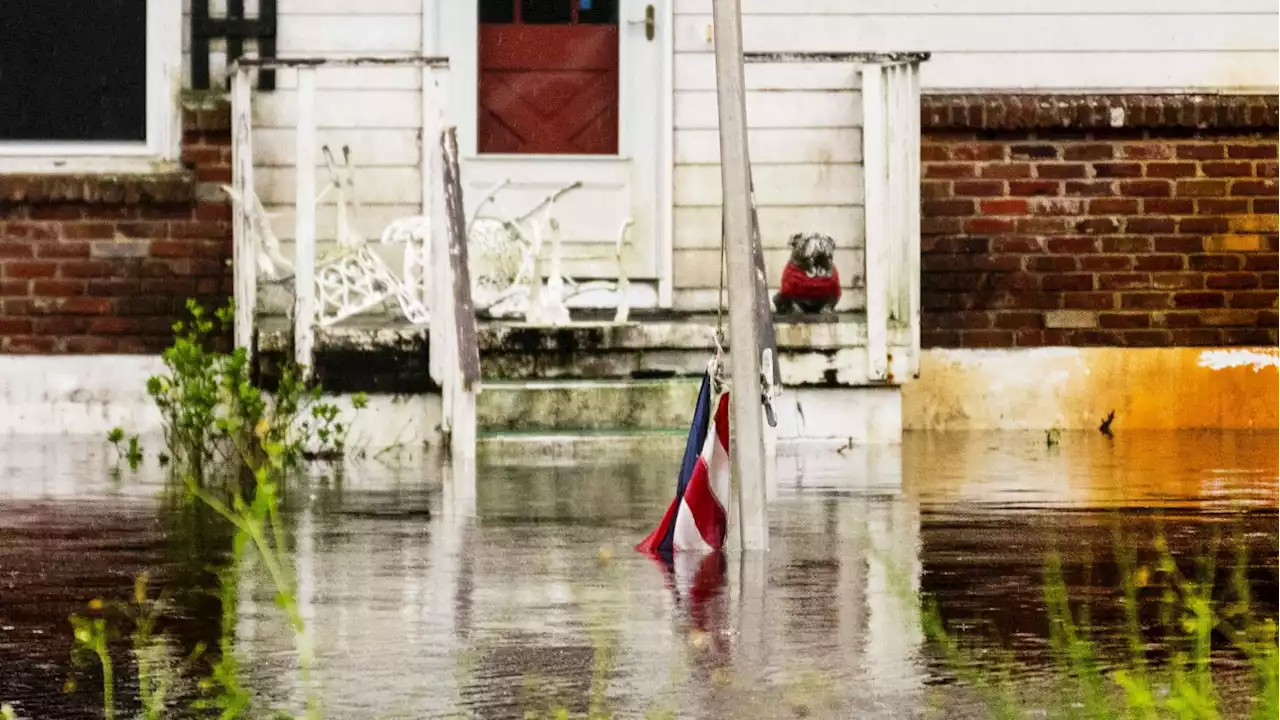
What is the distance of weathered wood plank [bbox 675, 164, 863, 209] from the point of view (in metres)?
12.3

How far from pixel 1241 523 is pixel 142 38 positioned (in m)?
6.78

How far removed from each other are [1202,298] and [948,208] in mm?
1389

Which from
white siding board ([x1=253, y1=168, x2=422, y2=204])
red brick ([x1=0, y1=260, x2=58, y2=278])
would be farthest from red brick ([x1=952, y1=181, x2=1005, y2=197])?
red brick ([x1=0, y1=260, x2=58, y2=278])

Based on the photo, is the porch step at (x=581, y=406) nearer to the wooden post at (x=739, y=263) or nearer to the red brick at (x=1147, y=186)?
the red brick at (x=1147, y=186)

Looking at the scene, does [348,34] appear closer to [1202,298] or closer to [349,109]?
[349,109]

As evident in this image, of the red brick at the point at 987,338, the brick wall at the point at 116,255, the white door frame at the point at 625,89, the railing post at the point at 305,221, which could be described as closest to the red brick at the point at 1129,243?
the red brick at the point at 987,338

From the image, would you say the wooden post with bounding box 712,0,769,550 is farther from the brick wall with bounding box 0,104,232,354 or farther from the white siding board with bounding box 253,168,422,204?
the brick wall with bounding box 0,104,232,354

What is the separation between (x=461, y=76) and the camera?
12500 mm

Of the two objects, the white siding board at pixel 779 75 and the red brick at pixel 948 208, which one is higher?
the white siding board at pixel 779 75

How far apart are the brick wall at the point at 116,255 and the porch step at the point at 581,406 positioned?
2.03m

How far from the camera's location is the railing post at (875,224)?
1133 centimetres

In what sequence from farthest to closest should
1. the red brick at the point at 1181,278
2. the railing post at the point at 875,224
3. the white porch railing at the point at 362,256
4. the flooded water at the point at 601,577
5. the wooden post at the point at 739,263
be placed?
the red brick at the point at 1181,278 → the railing post at the point at 875,224 → the white porch railing at the point at 362,256 → the wooden post at the point at 739,263 → the flooded water at the point at 601,577

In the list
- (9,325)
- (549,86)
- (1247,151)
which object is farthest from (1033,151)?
(9,325)

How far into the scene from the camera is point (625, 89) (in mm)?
12484
